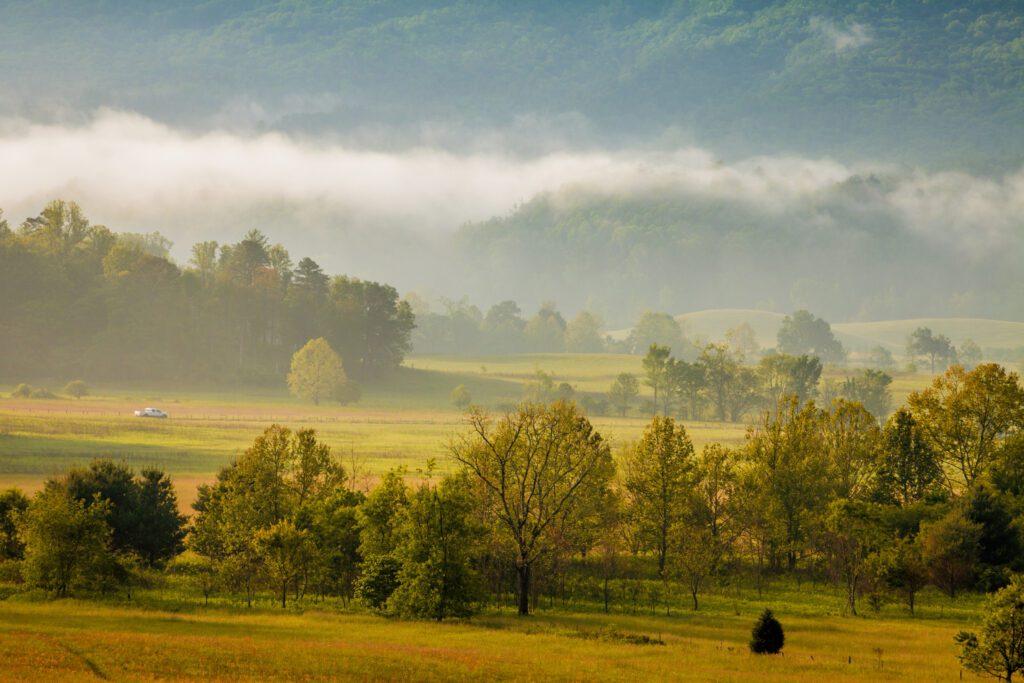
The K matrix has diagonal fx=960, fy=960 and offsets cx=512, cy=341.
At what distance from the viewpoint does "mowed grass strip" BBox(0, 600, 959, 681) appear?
159 feet

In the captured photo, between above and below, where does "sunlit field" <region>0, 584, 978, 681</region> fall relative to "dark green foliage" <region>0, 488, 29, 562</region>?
below

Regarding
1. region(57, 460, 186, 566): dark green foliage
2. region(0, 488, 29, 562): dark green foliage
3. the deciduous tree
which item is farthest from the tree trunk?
region(0, 488, 29, 562): dark green foliage

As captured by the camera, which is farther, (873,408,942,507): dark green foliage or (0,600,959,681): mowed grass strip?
(873,408,942,507): dark green foliage

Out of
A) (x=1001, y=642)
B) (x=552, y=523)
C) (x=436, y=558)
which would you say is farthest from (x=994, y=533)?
(x=436, y=558)

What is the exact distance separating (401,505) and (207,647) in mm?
24913

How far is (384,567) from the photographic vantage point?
230 feet

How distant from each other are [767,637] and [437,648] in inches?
805

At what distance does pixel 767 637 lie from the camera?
59500 mm

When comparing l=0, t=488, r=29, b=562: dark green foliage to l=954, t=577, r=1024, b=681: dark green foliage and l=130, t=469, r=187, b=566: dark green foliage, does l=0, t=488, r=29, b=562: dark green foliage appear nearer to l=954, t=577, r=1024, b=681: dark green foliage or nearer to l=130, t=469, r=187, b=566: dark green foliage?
l=130, t=469, r=187, b=566: dark green foliage

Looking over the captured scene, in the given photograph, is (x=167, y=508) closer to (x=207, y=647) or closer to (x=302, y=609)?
(x=302, y=609)

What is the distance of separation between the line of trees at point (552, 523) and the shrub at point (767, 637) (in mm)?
17420

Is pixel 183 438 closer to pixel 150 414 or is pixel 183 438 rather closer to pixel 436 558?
pixel 150 414

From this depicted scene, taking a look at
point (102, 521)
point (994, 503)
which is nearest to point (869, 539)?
point (994, 503)

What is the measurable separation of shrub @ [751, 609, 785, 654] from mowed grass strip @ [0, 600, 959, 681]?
104 cm
